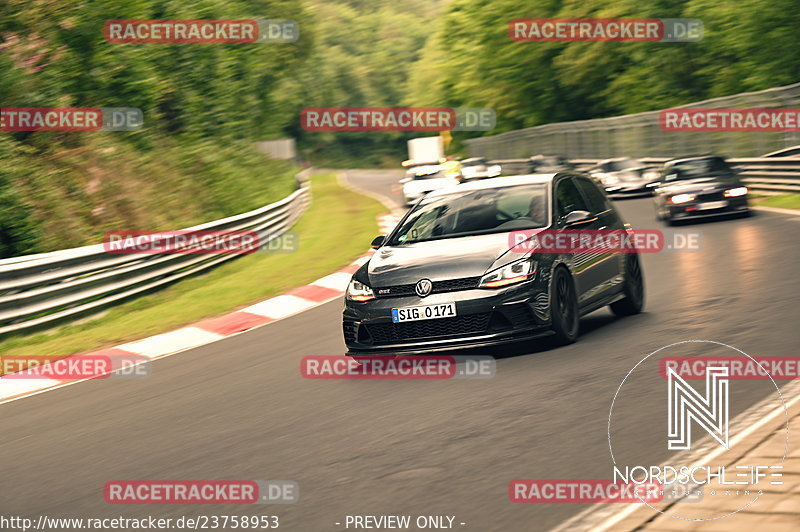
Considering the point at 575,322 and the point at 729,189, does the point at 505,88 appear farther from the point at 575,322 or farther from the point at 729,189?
the point at 575,322

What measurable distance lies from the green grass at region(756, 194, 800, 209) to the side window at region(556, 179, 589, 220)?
14229 mm

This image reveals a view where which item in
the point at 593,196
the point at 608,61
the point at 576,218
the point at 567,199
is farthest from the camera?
the point at 608,61

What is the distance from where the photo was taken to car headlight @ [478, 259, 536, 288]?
9.10 metres

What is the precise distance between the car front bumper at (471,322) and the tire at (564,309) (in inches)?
5.2

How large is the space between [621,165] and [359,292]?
2875 centimetres

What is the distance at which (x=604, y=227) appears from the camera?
11.1m

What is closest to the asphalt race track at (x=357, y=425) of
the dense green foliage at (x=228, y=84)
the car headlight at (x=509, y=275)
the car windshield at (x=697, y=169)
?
the car headlight at (x=509, y=275)

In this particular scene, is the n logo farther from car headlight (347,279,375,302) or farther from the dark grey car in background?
the dark grey car in background

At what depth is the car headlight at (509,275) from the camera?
9102 mm

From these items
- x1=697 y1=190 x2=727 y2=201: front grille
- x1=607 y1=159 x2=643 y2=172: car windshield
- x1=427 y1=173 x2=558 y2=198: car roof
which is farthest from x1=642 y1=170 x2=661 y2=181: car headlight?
x1=427 y1=173 x2=558 y2=198: car roof

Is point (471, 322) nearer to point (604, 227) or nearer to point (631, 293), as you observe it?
point (604, 227)

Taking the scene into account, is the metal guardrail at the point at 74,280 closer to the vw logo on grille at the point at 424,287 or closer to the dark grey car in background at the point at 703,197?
the vw logo on grille at the point at 424,287

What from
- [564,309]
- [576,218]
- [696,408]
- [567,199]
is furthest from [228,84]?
[696,408]

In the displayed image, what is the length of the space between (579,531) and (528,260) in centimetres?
454
